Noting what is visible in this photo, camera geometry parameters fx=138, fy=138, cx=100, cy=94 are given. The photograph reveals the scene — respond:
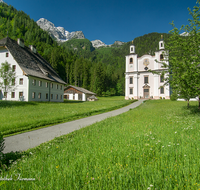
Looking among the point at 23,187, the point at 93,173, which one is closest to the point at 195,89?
the point at 93,173

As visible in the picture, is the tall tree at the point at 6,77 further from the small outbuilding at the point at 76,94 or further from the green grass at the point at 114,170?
the green grass at the point at 114,170

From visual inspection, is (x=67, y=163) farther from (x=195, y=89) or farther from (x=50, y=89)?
(x=50, y=89)

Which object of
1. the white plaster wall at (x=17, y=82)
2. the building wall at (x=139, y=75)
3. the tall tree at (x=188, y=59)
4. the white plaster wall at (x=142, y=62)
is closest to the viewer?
the tall tree at (x=188, y=59)

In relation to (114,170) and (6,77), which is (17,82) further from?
(114,170)

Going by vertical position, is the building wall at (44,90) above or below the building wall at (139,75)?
below

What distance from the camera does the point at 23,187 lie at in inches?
101

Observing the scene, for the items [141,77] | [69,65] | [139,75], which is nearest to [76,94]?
[139,75]

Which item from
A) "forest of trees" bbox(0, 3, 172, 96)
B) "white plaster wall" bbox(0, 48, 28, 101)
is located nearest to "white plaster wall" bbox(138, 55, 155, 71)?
"forest of trees" bbox(0, 3, 172, 96)

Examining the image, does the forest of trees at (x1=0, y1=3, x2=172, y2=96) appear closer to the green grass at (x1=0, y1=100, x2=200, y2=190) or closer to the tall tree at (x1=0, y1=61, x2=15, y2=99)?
the tall tree at (x1=0, y1=61, x2=15, y2=99)

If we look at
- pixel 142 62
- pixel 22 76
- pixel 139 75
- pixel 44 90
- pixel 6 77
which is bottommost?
pixel 44 90

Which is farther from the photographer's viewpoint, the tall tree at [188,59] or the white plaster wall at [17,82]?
the white plaster wall at [17,82]

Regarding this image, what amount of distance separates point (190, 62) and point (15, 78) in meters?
33.8

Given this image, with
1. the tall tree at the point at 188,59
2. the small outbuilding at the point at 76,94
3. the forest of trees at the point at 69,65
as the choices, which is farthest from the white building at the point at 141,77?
the tall tree at the point at 188,59

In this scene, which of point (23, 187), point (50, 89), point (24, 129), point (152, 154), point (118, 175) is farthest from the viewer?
point (50, 89)
